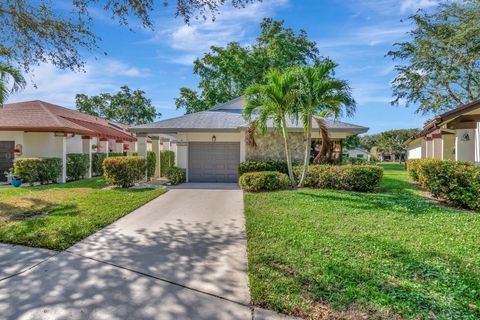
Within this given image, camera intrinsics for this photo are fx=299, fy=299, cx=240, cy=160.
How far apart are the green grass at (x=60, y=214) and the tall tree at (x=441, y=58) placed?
2183 cm

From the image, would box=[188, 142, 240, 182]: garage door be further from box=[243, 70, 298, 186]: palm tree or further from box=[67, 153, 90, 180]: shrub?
box=[67, 153, 90, 180]: shrub

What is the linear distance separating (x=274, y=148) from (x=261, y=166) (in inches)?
69.1

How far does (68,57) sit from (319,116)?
9414mm

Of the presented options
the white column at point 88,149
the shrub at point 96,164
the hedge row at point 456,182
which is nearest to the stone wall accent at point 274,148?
the hedge row at point 456,182

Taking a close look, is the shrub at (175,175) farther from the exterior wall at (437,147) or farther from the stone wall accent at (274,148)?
the exterior wall at (437,147)

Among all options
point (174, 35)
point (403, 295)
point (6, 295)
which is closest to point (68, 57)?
point (174, 35)

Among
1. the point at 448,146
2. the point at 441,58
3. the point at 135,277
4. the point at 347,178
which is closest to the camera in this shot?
the point at 135,277

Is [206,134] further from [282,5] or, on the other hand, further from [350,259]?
[350,259]

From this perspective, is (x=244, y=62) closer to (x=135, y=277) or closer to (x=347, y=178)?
(x=347, y=178)

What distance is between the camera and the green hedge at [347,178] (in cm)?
1177

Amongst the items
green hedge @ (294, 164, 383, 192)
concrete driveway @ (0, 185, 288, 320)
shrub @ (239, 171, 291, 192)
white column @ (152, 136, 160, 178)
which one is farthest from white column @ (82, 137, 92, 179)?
green hedge @ (294, 164, 383, 192)

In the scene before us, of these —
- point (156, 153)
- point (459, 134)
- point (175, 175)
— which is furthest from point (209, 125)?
point (459, 134)

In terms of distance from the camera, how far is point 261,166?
1476 cm

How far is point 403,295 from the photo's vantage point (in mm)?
3695
